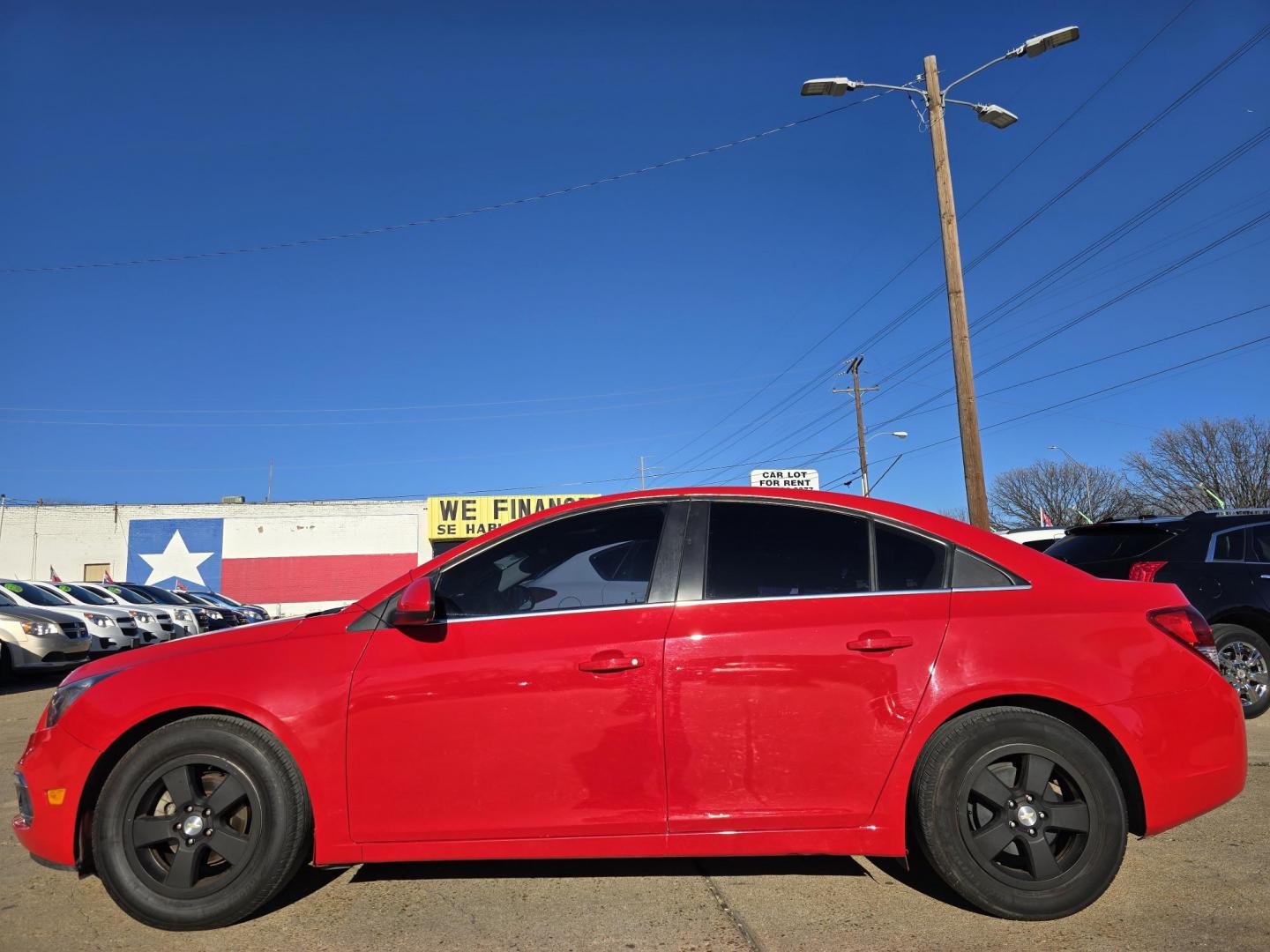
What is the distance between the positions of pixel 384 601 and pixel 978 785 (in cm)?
237

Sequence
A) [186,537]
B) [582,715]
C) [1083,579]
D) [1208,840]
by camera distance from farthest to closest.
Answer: [186,537]
[1208,840]
[1083,579]
[582,715]

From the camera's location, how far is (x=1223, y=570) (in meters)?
6.66

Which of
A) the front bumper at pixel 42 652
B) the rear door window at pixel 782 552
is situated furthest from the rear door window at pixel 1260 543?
the front bumper at pixel 42 652

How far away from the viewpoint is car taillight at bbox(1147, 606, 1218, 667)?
3.16 meters

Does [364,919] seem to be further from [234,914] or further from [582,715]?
A: [582,715]

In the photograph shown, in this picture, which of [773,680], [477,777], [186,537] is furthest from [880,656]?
[186,537]

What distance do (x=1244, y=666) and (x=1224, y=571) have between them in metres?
0.78

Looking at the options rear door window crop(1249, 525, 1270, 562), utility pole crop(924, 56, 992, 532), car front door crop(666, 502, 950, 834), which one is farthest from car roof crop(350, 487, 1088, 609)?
utility pole crop(924, 56, 992, 532)

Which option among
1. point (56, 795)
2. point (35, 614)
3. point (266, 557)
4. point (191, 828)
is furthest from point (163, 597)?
point (191, 828)

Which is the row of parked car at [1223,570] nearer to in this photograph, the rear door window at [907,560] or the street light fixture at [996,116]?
the rear door window at [907,560]

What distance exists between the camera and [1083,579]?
323 cm

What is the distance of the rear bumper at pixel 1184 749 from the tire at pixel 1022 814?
139 millimetres

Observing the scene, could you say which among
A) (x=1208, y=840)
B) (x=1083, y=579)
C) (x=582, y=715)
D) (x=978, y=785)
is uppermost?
(x=1083, y=579)

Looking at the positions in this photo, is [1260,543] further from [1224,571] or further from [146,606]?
[146,606]
